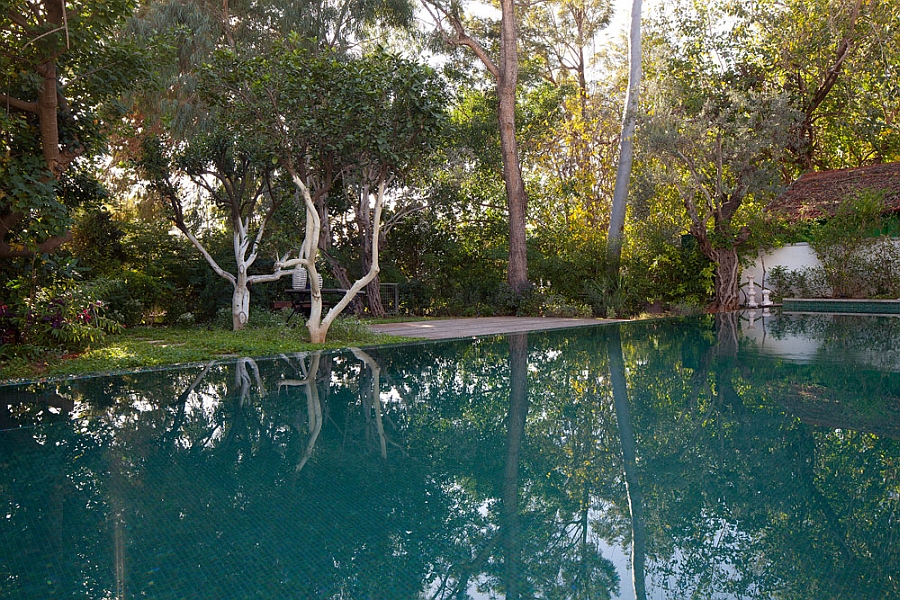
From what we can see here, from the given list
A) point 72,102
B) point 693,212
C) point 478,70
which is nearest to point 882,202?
point 693,212

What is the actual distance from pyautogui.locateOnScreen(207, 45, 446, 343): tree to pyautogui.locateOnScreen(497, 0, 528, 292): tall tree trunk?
7427mm

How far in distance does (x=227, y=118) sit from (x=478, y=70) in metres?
11.2

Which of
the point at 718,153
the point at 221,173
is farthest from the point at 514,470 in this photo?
the point at 718,153

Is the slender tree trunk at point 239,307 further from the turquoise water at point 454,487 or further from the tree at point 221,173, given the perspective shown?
the turquoise water at point 454,487

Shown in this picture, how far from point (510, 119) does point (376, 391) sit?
11283 mm

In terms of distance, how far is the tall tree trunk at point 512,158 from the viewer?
15.0 metres

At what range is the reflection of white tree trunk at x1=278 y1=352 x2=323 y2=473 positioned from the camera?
3.55 m

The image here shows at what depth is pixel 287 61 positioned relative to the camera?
7.05m

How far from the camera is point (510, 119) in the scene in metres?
15.1

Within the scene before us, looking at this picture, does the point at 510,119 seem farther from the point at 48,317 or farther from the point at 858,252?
the point at 48,317

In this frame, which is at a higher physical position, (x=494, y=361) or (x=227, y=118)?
(x=227, y=118)

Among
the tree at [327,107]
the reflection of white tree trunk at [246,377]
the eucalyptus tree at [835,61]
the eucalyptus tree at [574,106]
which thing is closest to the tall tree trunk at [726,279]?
the eucalyptus tree at [574,106]

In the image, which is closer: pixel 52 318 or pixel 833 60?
pixel 52 318

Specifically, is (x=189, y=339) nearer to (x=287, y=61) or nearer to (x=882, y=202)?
(x=287, y=61)
